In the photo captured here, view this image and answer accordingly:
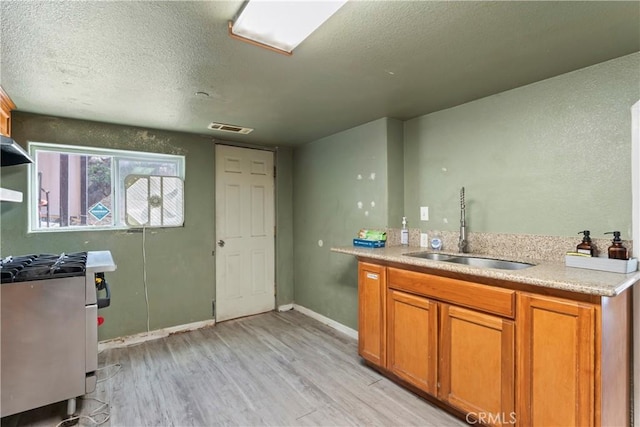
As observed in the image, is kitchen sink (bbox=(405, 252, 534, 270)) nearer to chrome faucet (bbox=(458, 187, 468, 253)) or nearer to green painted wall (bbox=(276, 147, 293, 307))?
chrome faucet (bbox=(458, 187, 468, 253))

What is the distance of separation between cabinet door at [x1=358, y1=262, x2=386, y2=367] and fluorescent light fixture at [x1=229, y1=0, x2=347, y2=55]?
1.66 metres

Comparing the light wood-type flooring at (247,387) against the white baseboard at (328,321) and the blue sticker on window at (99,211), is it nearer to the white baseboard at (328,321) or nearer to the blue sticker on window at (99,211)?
the white baseboard at (328,321)

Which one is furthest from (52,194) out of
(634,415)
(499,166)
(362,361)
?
(634,415)

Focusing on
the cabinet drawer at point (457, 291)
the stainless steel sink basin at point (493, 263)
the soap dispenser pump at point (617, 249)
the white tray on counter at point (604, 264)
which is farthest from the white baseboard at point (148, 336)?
the soap dispenser pump at point (617, 249)

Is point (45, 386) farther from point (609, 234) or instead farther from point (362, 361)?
point (609, 234)

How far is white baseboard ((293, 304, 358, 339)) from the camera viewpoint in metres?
3.26

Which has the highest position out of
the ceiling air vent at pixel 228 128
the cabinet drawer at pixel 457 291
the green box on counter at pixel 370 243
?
the ceiling air vent at pixel 228 128

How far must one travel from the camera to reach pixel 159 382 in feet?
7.93

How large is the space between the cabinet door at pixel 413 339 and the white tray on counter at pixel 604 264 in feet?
2.60

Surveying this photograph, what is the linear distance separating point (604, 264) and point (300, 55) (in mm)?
1958

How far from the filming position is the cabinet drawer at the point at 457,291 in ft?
5.46

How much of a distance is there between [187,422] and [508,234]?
250cm

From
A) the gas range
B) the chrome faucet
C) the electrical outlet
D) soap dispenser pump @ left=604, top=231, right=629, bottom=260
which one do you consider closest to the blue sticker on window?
the gas range

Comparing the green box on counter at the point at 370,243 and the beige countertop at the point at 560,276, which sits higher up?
the green box on counter at the point at 370,243
